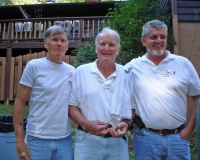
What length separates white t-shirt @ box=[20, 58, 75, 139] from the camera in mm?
2529

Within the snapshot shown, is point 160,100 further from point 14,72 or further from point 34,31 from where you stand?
point 34,31

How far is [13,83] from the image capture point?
433 inches

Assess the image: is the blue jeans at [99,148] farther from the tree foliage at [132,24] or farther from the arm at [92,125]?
the tree foliage at [132,24]

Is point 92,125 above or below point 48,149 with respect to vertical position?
above

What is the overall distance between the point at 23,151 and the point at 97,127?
29.4 inches

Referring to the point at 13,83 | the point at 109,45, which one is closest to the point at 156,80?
the point at 109,45

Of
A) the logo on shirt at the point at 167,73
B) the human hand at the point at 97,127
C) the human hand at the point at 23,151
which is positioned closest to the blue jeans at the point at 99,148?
the human hand at the point at 97,127

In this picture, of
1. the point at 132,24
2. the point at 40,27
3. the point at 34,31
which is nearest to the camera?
the point at 132,24

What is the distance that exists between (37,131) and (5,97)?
8.97 m

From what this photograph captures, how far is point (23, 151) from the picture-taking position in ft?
8.10

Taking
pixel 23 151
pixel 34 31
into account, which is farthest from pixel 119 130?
pixel 34 31

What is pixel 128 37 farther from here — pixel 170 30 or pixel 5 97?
pixel 5 97

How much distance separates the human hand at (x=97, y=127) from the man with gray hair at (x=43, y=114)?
0.36 metres

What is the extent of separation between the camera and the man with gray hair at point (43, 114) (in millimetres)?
2514
